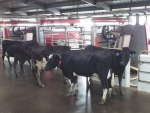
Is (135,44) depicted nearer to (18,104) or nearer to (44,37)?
(44,37)

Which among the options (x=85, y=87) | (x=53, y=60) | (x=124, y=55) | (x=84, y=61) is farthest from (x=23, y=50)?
(x=124, y=55)

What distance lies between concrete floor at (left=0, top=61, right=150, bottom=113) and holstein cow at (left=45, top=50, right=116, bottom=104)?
0.27 metres

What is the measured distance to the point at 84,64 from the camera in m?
3.80

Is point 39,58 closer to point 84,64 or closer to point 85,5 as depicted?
point 84,64

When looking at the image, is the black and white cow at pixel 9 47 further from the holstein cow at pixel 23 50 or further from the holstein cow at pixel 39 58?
the holstein cow at pixel 39 58

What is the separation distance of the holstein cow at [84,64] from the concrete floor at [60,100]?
270mm

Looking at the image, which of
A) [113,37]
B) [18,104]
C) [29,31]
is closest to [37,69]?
[18,104]

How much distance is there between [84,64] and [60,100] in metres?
0.89

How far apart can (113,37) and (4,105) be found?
13.3 ft

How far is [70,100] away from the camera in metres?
3.88

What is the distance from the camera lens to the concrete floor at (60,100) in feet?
11.2

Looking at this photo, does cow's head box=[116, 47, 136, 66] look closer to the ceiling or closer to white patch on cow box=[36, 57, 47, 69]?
the ceiling

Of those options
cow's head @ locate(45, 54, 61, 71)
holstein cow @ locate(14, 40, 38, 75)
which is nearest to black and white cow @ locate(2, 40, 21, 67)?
holstein cow @ locate(14, 40, 38, 75)

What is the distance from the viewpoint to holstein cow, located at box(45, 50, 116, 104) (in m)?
3.62
